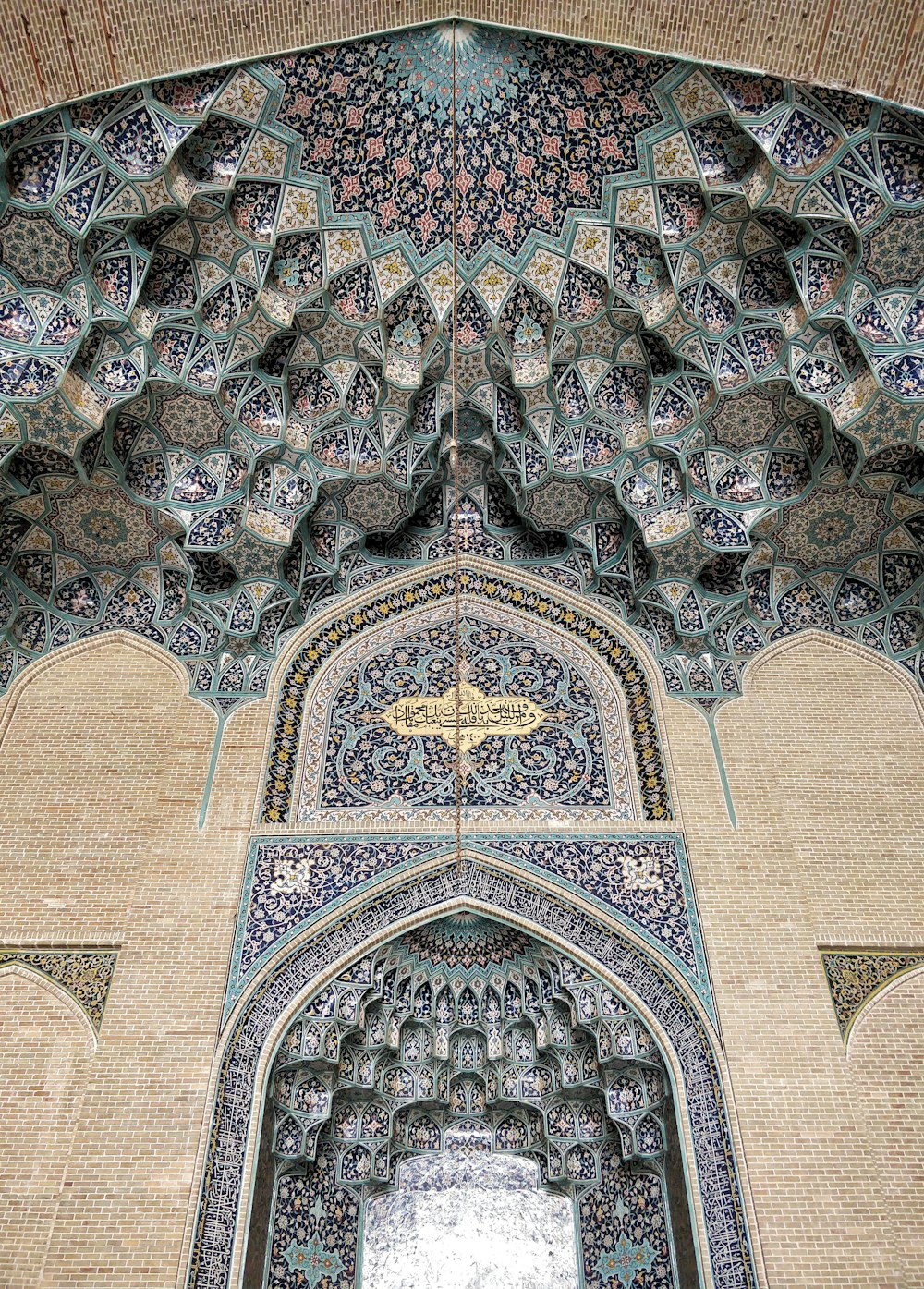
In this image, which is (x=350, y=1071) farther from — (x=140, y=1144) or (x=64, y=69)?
(x=64, y=69)

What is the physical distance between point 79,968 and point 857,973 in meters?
3.99

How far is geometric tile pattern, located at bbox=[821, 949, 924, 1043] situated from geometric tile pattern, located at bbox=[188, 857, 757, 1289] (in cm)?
71

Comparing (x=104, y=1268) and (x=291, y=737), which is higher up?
(x=291, y=737)

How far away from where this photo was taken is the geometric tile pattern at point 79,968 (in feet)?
19.0

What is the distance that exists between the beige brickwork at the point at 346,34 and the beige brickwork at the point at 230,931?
3.30 meters

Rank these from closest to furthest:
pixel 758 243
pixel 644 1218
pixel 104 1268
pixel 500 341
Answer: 1. pixel 104 1268
2. pixel 644 1218
3. pixel 758 243
4. pixel 500 341

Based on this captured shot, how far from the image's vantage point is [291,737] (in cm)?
693

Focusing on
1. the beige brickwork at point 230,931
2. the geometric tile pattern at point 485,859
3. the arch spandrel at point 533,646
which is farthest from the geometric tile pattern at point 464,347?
the geometric tile pattern at point 485,859

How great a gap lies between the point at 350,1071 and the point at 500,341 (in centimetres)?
435

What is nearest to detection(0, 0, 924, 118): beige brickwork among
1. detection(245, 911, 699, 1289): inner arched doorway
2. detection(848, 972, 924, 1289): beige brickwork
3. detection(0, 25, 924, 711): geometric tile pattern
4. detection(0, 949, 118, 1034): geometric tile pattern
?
detection(0, 25, 924, 711): geometric tile pattern

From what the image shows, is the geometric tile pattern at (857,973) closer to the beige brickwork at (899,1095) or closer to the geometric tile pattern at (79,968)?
the beige brickwork at (899,1095)

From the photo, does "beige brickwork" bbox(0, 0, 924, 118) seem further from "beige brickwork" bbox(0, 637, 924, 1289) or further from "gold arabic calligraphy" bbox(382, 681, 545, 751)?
"gold arabic calligraphy" bbox(382, 681, 545, 751)

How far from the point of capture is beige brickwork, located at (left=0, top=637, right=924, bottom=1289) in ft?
17.1

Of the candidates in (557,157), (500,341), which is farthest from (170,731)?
(557,157)
